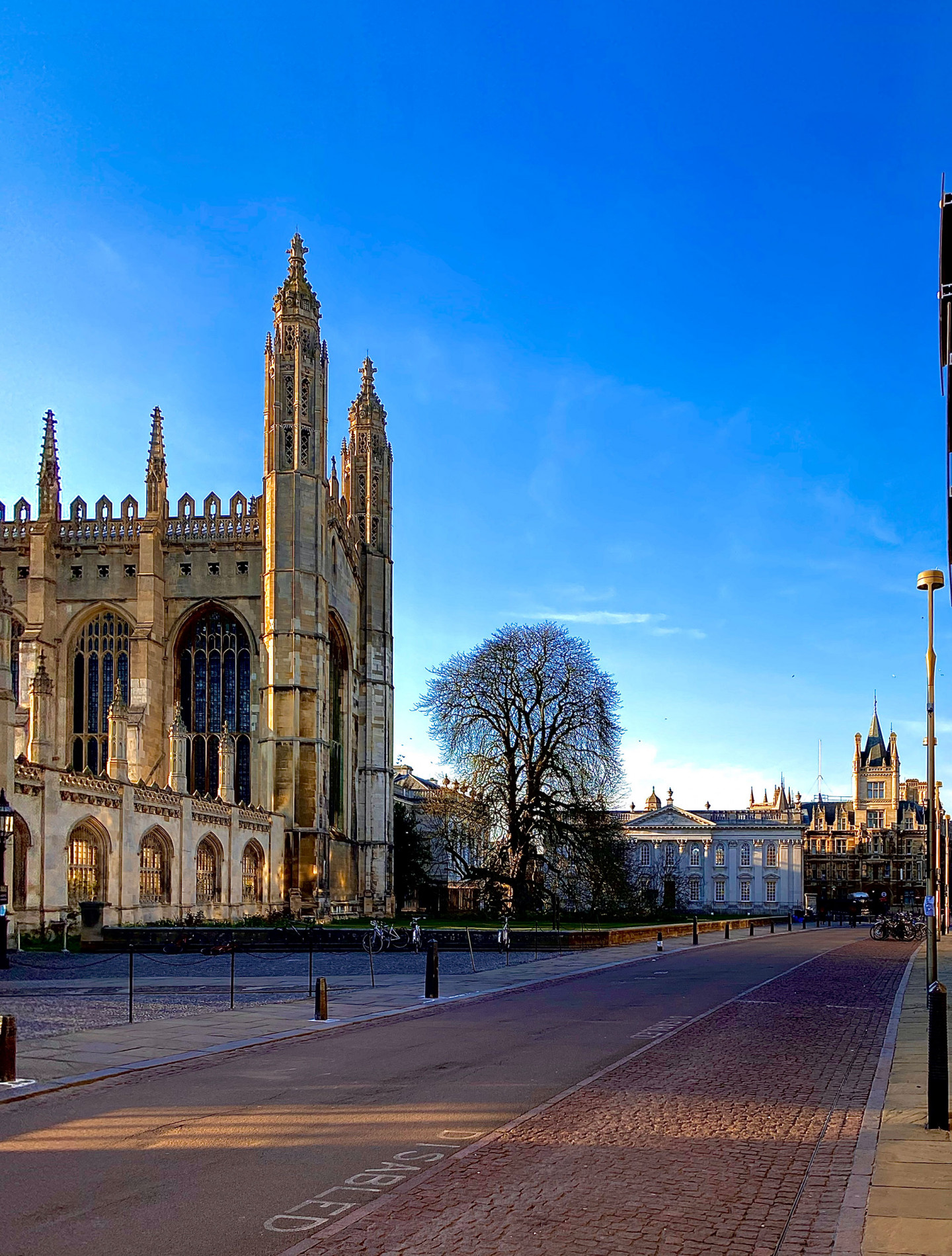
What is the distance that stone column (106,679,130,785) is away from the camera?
36.9 m

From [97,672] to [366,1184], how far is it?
52768mm

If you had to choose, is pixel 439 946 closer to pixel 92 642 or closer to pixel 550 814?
pixel 550 814

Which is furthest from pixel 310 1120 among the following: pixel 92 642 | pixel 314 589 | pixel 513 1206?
pixel 92 642

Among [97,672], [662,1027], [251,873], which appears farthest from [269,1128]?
[97,672]

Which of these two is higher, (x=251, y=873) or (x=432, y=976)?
(x=432, y=976)

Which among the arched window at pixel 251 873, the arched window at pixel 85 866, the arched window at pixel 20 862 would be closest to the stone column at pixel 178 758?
the arched window at pixel 251 873

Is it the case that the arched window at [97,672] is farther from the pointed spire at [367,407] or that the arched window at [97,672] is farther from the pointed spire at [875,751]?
the pointed spire at [875,751]

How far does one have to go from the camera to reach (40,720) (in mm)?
32656

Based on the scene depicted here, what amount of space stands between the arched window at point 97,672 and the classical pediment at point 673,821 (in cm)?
6910

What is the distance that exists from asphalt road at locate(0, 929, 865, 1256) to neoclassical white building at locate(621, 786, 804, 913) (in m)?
103

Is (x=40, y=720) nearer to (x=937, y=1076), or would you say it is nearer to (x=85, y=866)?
(x=85, y=866)

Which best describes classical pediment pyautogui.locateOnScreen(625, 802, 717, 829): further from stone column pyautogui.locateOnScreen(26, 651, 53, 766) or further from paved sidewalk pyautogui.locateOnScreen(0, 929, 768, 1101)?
paved sidewalk pyautogui.locateOnScreen(0, 929, 768, 1101)

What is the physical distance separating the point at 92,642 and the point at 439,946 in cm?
2900

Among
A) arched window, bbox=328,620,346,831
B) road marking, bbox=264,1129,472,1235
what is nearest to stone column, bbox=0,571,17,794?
road marking, bbox=264,1129,472,1235
